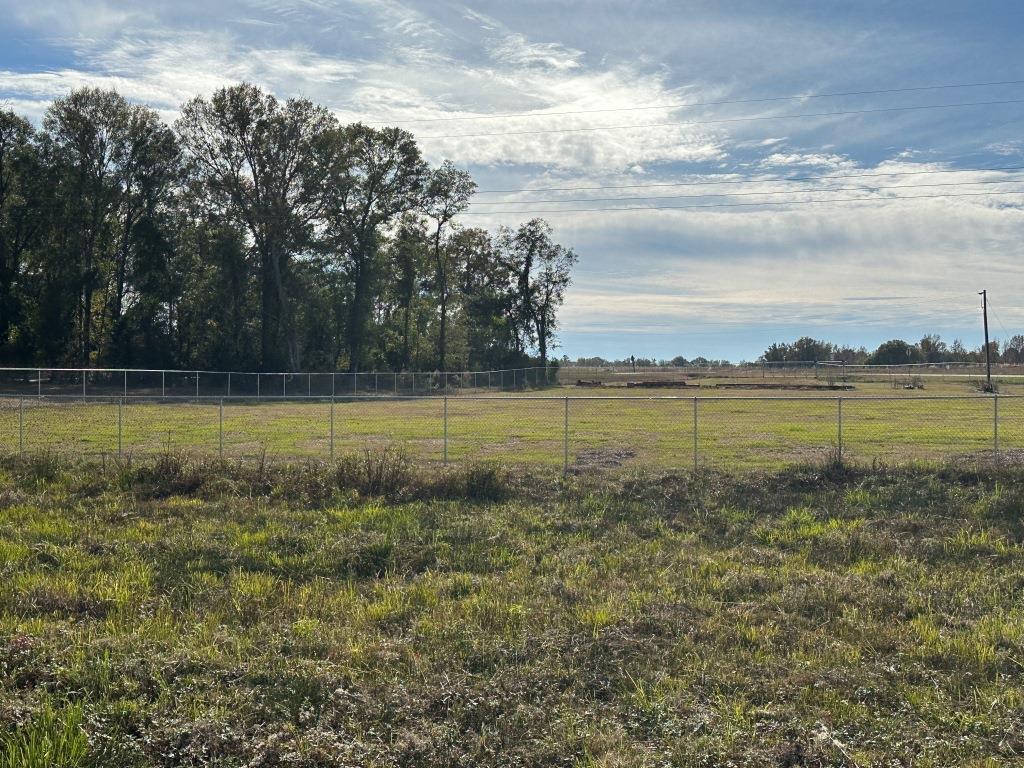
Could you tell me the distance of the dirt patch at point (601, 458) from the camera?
17.5 meters

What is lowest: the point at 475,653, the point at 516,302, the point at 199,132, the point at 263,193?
the point at 475,653

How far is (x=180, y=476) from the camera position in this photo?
1455cm

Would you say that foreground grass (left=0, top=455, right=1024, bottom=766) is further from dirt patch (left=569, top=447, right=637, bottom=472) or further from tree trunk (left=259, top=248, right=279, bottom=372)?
tree trunk (left=259, top=248, right=279, bottom=372)

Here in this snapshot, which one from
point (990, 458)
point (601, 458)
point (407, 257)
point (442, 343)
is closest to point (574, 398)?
point (601, 458)

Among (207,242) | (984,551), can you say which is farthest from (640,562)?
(207,242)

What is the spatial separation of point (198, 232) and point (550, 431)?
149ft

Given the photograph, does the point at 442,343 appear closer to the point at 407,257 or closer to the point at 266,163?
the point at 407,257

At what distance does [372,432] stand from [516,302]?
199ft

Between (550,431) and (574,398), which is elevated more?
(574,398)

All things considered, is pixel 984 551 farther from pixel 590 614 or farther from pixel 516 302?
pixel 516 302

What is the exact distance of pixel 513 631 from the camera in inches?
285

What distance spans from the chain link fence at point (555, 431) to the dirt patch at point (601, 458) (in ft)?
0.12

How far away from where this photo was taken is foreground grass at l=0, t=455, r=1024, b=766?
5.15 m

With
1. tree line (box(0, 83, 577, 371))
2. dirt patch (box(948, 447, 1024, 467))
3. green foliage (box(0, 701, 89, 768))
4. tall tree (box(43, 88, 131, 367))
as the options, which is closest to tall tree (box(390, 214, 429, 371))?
tree line (box(0, 83, 577, 371))
